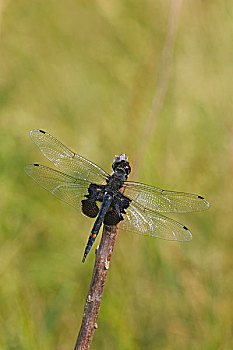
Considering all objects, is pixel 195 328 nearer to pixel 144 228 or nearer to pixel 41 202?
pixel 144 228

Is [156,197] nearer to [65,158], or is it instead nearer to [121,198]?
[121,198]

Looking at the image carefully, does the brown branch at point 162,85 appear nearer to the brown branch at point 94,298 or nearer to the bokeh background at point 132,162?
the bokeh background at point 132,162

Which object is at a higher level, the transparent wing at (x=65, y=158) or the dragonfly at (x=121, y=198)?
the transparent wing at (x=65, y=158)

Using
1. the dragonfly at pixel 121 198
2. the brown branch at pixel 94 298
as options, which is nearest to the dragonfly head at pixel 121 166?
the dragonfly at pixel 121 198

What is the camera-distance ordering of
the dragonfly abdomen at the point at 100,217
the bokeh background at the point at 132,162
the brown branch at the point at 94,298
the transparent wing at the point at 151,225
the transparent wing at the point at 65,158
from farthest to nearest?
1. the bokeh background at the point at 132,162
2. the transparent wing at the point at 65,158
3. the transparent wing at the point at 151,225
4. the dragonfly abdomen at the point at 100,217
5. the brown branch at the point at 94,298

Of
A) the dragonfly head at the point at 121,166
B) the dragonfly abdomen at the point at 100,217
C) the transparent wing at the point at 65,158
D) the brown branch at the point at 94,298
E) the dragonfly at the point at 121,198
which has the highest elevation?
the transparent wing at the point at 65,158

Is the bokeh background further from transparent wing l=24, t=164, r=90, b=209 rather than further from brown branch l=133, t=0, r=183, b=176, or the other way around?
transparent wing l=24, t=164, r=90, b=209

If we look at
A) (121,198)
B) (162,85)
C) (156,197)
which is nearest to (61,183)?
(121,198)
